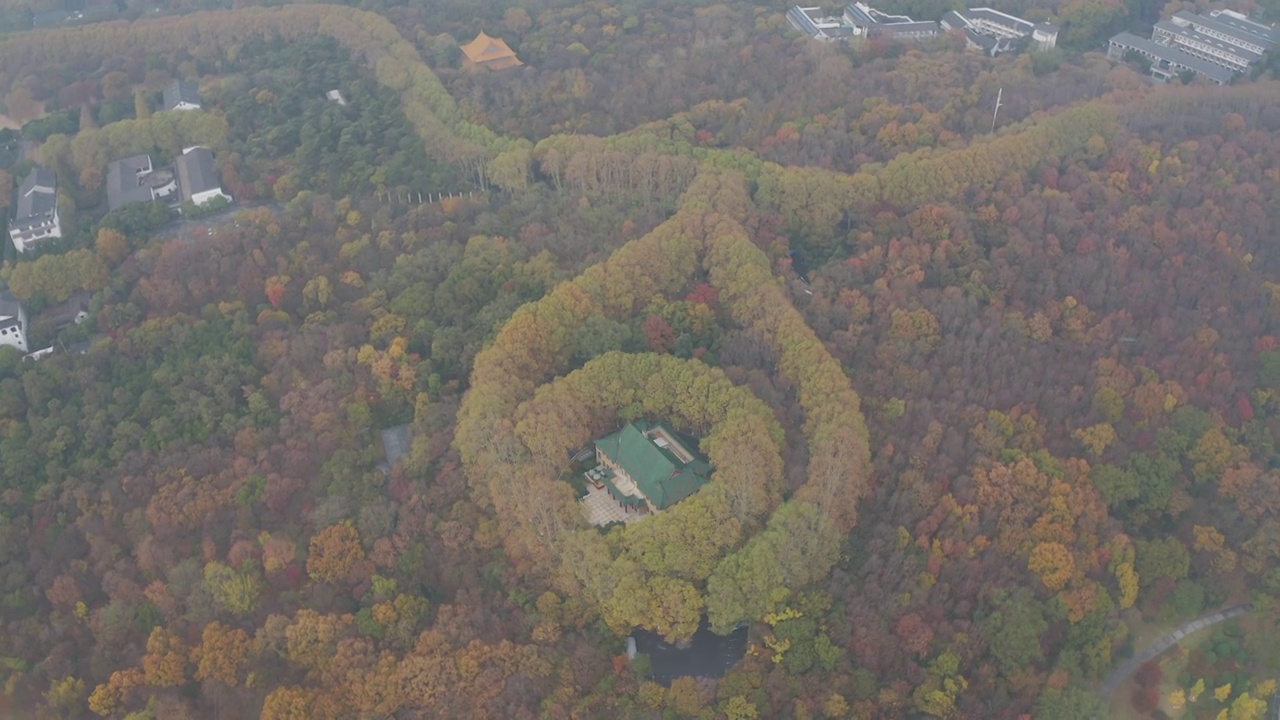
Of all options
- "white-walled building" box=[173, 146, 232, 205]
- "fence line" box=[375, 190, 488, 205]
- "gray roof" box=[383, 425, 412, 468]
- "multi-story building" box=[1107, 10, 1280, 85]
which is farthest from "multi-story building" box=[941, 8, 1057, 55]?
"white-walled building" box=[173, 146, 232, 205]

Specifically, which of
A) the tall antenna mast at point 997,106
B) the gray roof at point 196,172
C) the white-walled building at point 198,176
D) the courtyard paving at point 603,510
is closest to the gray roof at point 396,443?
the courtyard paving at point 603,510

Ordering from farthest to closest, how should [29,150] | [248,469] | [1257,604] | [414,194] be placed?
[29,150] → [414,194] → [248,469] → [1257,604]

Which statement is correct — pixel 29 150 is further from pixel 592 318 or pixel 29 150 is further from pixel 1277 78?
pixel 1277 78

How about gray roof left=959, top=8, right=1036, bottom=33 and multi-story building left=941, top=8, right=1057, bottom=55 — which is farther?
gray roof left=959, top=8, right=1036, bottom=33

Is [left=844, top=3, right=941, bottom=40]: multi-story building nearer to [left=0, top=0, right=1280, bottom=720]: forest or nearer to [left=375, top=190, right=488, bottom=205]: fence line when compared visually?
[left=0, top=0, right=1280, bottom=720]: forest

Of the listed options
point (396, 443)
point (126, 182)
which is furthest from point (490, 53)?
point (396, 443)

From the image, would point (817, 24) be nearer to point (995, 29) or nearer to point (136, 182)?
point (995, 29)

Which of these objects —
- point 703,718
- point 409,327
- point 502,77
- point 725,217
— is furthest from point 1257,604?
point 502,77
